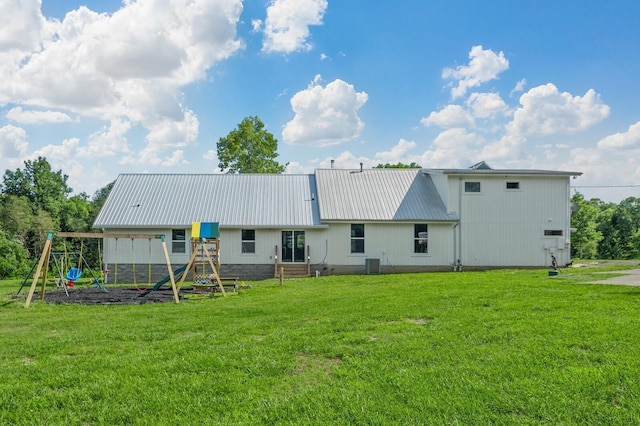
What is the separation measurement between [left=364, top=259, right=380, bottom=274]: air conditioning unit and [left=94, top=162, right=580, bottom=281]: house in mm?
47

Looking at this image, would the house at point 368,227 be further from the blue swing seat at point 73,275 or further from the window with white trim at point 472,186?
the blue swing seat at point 73,275

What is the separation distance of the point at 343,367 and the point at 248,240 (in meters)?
16.9

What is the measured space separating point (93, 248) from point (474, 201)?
23.6m

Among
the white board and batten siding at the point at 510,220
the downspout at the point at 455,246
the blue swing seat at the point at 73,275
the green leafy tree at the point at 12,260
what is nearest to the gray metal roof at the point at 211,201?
the blue swing seat at the point at 73,275

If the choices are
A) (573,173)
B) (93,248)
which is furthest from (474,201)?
(93,248)

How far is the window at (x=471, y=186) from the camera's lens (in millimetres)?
22484

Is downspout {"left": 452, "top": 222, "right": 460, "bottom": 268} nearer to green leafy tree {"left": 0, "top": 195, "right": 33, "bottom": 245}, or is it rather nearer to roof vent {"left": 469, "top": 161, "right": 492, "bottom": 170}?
roof vent {"left": 469, "top": 161, "right": 492, "bottom": 170}

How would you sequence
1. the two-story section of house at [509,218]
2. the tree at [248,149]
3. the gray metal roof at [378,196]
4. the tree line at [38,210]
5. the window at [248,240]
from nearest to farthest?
the window at [248,240]
the gray metal roof at [378,196]
the two-story section of house at [509,218]
the tree line at [38,210]
the tree at [248,149]

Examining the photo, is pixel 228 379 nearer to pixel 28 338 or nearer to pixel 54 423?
pixel 54 423

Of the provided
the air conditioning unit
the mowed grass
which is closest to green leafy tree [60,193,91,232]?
the air conditioning unit

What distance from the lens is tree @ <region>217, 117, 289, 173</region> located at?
41.0 meters

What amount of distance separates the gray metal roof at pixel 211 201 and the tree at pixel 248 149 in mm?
15132

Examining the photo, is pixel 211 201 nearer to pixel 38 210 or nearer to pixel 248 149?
pixel 248 149

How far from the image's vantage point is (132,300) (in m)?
13.8
